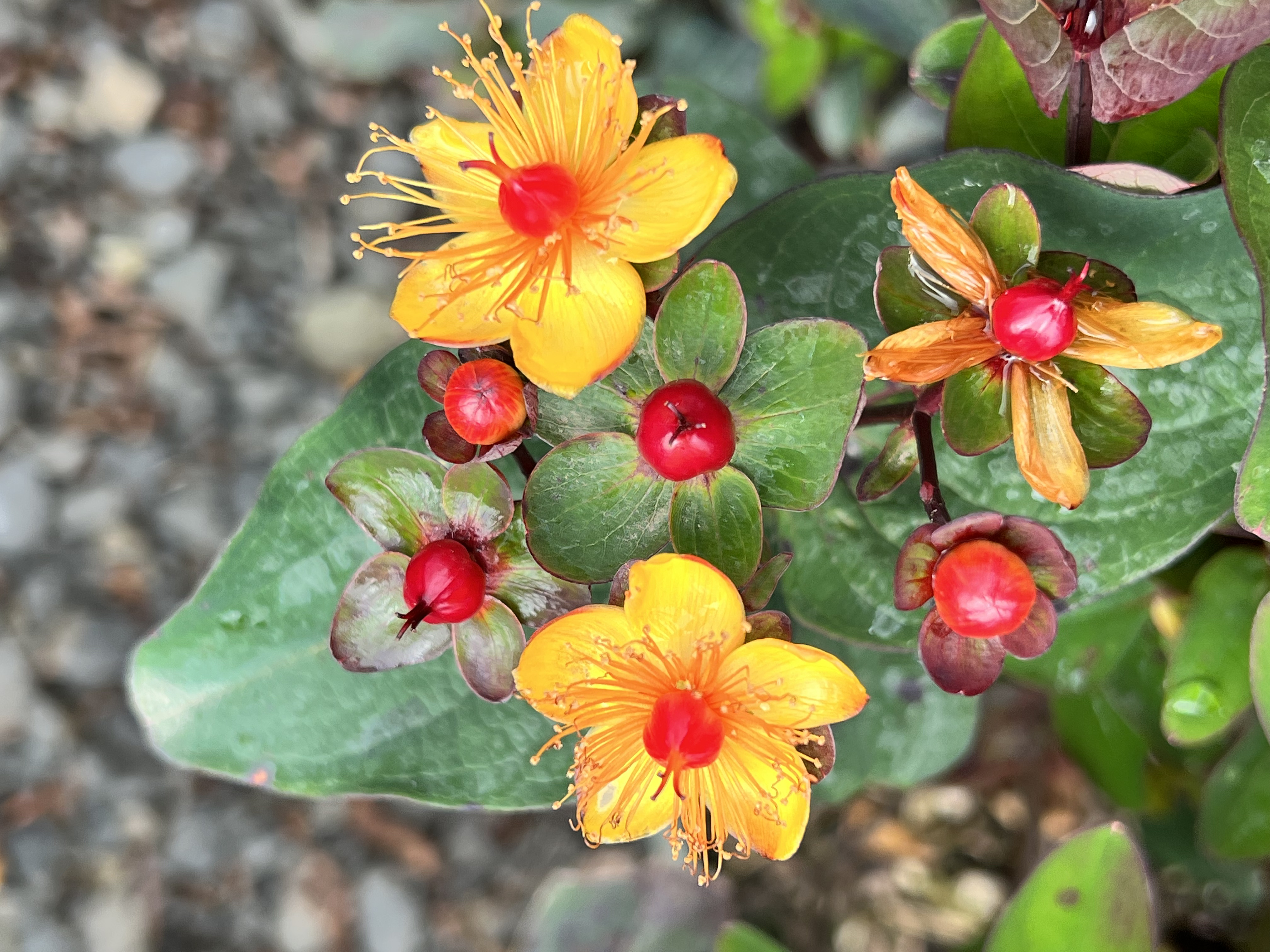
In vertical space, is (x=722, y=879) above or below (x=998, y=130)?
below

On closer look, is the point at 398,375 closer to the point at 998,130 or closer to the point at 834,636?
the point at 834,636

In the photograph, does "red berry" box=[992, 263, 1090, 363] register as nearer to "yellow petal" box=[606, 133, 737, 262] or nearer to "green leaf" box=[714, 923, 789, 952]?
"yellow petal" box=[606, 133, 737, 262]

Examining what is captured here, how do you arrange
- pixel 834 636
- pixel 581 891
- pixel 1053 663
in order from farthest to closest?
1. pixel 581 891
2. pixel 1053 663
3. pixel 834 636

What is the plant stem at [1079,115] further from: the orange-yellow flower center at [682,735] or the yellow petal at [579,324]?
the orange-yellow flower center at [682,735]

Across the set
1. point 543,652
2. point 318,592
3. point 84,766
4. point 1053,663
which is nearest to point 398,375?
point 318,592

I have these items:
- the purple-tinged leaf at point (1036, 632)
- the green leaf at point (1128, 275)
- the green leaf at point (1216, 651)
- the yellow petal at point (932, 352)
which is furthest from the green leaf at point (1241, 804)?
the yellow petal at point (932, 352)

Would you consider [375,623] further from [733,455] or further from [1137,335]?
[1137,335]
